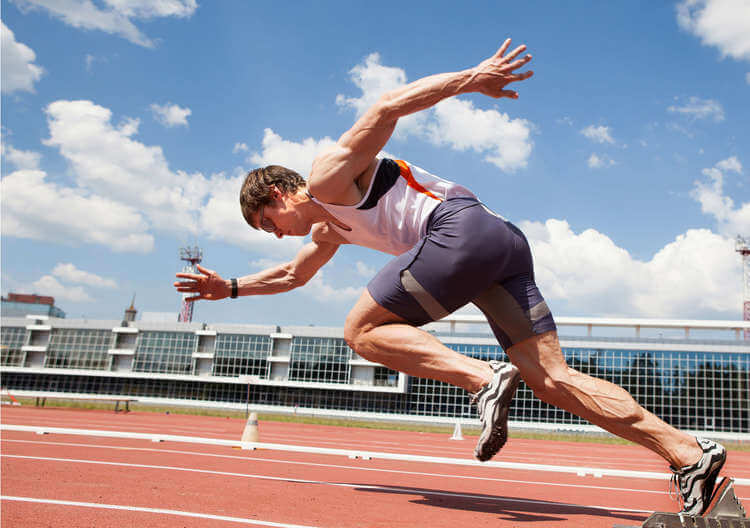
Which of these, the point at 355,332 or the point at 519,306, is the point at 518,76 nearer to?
the point at 519,306

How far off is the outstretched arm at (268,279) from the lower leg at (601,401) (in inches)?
57.7

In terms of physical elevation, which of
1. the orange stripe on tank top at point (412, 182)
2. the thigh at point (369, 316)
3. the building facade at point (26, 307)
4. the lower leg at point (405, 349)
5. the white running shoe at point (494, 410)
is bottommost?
the white running shoe at point (494, 410)

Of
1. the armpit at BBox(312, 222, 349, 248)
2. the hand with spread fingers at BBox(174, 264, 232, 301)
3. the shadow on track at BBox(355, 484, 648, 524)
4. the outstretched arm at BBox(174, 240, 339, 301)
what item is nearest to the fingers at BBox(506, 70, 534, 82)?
the armpit at BBox(312, 222, 349, 248)

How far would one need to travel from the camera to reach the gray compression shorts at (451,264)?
8.50ft

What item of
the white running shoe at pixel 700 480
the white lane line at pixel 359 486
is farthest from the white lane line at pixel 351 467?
the white running shoe at pixel 700 480

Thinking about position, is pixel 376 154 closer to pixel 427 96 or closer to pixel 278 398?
pixel 427 96

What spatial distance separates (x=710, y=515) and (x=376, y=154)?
2.36 meters

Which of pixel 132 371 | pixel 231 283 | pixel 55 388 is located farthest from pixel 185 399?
pixel 231 283

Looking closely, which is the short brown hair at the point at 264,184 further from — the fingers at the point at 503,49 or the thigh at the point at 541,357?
the thigh at the point at 541,357

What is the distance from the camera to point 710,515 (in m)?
2.76

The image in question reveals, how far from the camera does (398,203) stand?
2.80m

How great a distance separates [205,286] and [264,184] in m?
1.23

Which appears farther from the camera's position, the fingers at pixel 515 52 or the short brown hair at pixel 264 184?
the short brown hair at pixel 264 184

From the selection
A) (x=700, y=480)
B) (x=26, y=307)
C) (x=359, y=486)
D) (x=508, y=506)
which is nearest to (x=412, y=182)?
(x=700, y=480)
